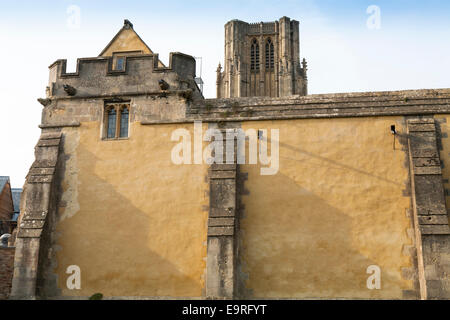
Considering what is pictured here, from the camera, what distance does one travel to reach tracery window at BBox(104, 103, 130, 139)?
722 inches

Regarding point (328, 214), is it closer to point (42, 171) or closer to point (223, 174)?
point (223, 174)

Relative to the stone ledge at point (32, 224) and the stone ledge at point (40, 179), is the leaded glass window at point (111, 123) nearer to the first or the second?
the stone ledge at point (40, 179)

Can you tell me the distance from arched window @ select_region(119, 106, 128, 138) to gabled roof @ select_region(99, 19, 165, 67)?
2.99m

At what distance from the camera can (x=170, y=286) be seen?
643 inches

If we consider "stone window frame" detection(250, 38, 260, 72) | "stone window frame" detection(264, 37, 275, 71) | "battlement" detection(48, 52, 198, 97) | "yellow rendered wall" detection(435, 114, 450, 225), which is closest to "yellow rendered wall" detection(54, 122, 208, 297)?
"battlement" detection(48, 52, 198, 97)

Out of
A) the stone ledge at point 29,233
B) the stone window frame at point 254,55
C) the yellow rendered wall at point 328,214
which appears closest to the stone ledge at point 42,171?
the stone ledge at point 29,233

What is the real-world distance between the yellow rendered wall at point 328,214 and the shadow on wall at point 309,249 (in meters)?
0.03

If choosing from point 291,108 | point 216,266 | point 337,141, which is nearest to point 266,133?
point 291,108

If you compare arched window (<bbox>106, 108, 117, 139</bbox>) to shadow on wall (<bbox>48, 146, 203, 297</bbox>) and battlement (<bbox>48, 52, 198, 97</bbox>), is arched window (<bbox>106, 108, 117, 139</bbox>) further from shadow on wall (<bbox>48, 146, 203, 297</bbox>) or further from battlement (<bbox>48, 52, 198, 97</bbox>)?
shadow on wall (<bbox>48, 146, 203, 297</bbox>)

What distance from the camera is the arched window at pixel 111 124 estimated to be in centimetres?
1838

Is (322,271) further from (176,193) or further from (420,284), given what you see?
(176,193)

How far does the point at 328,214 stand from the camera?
16.4 m

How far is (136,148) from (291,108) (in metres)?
5.57

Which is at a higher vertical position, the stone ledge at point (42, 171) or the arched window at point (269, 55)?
the arched window at point (269, 55)
